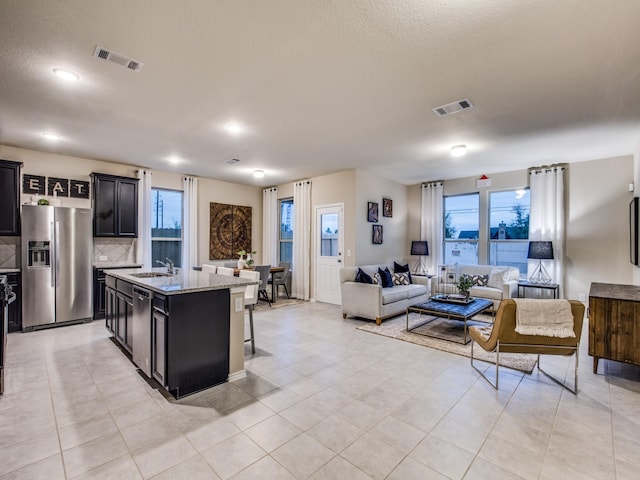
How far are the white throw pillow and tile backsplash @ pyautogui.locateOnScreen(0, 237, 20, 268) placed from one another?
8.12m

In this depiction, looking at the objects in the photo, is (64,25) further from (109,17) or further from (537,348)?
(537,348)

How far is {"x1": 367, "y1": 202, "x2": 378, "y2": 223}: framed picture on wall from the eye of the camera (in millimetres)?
6547

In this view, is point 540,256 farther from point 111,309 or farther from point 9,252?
point 9,252

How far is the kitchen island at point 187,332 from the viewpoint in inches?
104

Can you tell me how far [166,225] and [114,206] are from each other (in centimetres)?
121

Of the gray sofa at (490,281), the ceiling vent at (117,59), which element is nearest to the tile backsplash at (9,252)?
the ceiling vent at (117,59)

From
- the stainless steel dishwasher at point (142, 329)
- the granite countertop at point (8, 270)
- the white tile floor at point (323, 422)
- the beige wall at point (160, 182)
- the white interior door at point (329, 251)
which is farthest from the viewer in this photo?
the white interior door at point (329, 251)

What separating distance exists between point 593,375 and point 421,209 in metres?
4.98

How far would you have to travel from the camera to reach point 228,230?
300 inches

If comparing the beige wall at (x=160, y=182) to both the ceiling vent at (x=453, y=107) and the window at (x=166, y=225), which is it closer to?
the window at (x=166, y=225)

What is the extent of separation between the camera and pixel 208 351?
285 cm

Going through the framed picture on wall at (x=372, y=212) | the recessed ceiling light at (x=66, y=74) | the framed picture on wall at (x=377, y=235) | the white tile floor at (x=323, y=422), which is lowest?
the white tile floor at (x=323, y=422)

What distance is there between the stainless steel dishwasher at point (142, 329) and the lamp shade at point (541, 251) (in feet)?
20.0

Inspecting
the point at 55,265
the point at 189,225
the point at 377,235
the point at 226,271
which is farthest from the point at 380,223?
the point at 55,265
